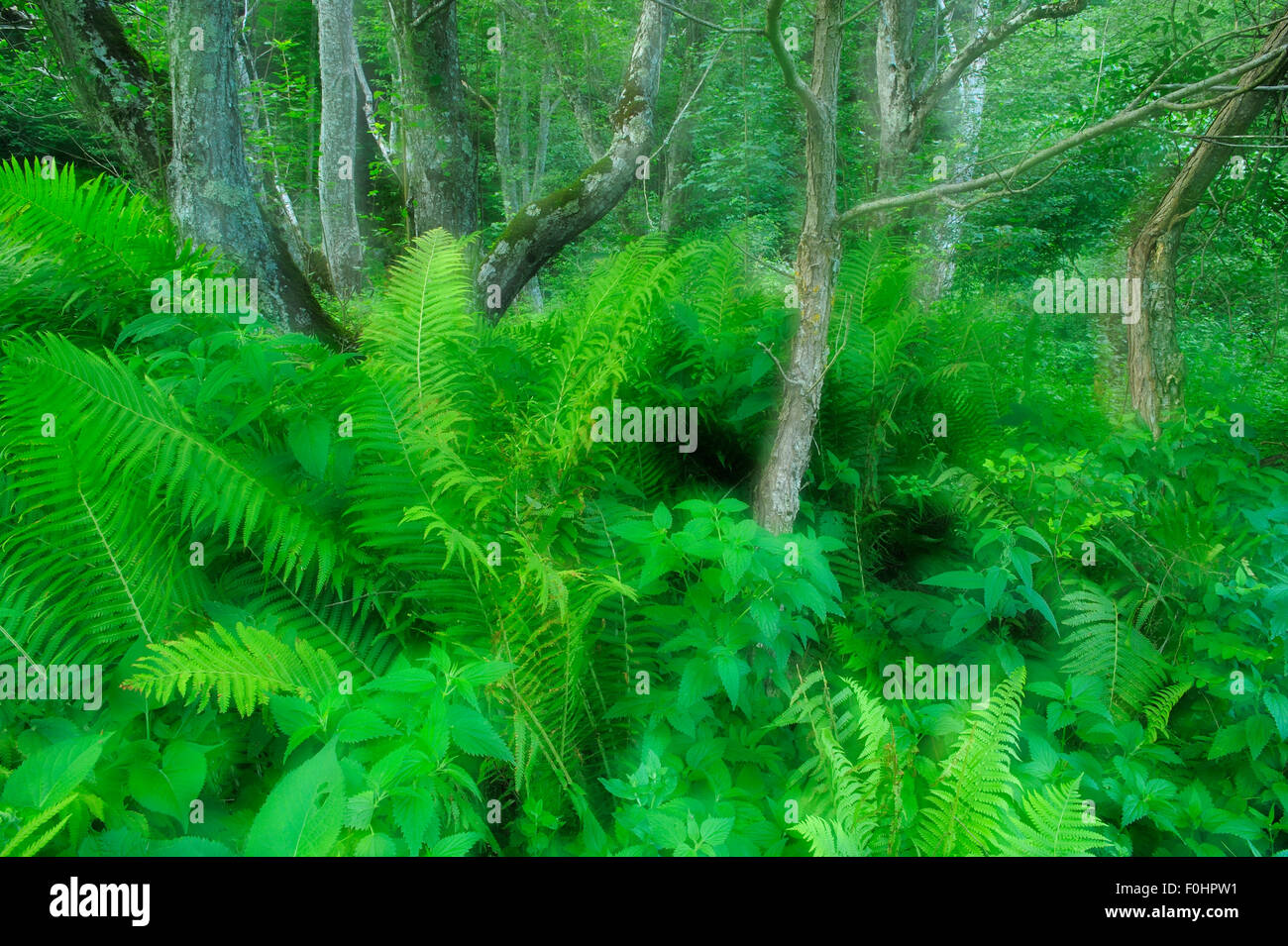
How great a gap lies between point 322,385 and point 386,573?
673 mm

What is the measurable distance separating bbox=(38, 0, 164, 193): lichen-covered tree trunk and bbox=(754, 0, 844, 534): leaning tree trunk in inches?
139

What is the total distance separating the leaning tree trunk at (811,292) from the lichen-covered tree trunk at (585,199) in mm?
2693

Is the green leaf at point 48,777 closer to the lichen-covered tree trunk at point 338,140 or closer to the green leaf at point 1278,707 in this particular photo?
the green leaf at point 1278,707

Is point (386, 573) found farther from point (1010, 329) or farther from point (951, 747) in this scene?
point (1010, 329)

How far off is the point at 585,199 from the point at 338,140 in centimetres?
578

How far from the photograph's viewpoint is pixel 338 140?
912cm

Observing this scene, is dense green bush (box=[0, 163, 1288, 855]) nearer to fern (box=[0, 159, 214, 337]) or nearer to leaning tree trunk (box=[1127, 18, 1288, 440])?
fern (box=[0, 159, 214, 337])

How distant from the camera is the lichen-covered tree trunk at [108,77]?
Answer: 12.3ft

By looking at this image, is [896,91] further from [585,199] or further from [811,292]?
[811,292]

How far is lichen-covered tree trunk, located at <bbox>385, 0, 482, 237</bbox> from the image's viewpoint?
4828mm

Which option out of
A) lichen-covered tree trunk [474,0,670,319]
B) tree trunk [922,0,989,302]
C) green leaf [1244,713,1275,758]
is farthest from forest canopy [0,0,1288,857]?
tree trunk [922,0,989,302]

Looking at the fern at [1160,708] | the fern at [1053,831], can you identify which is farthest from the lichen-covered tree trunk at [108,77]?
the fern at [1160,708]

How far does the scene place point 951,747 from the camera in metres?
1.98
